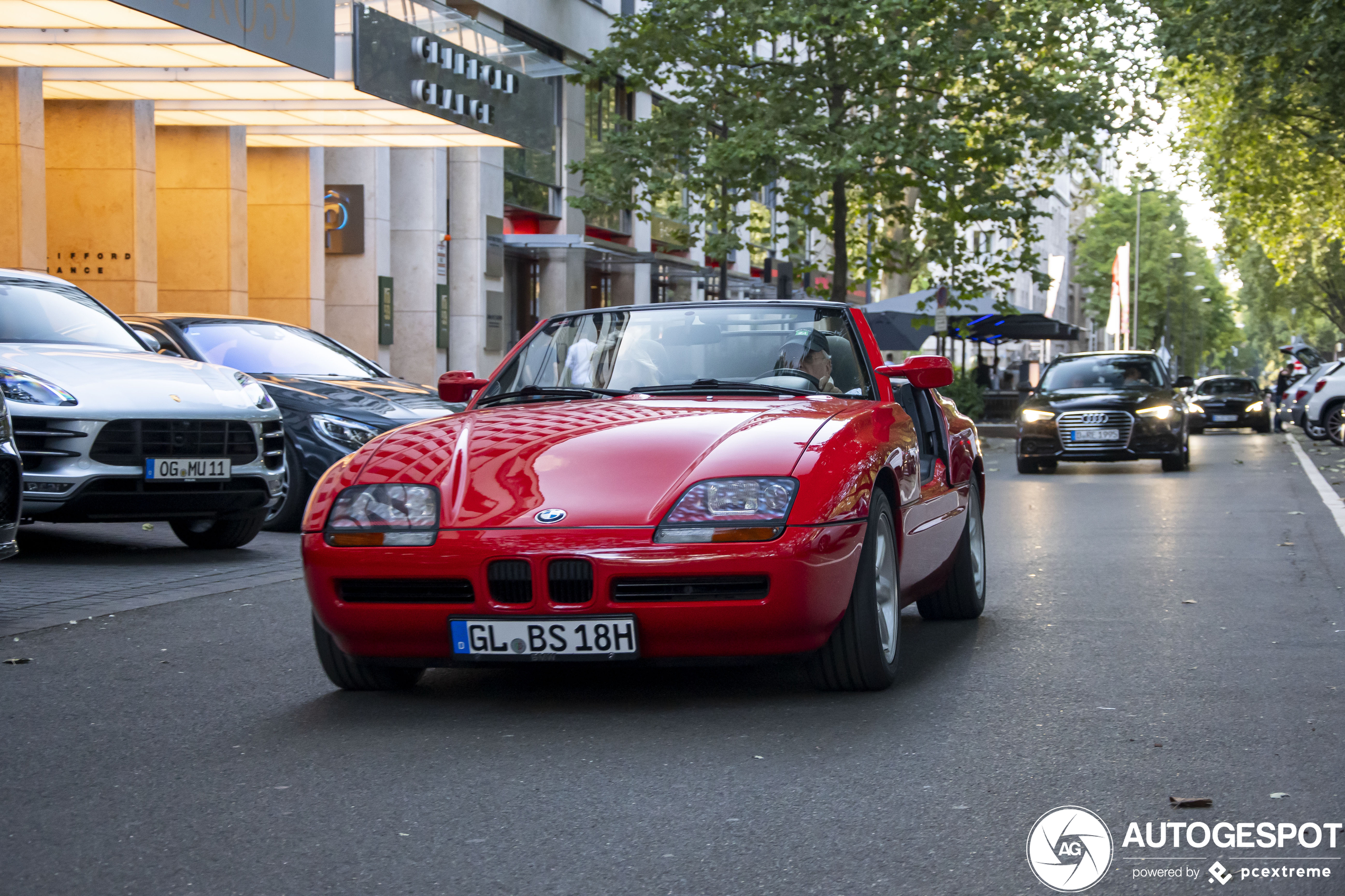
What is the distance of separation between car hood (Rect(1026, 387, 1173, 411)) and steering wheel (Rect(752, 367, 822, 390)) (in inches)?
581

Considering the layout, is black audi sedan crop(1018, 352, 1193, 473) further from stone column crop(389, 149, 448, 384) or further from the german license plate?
the german license plate

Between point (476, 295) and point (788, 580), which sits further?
point (476, 295)

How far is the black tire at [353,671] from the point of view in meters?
5.64

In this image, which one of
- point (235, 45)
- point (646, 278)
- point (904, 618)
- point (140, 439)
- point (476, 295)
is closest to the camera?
point (904, 618)

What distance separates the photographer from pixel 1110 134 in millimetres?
27828

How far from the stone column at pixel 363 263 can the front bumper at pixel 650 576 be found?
73.4 feet

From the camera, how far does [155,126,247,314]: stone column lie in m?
22.6

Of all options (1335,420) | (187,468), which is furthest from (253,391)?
(1335,420)

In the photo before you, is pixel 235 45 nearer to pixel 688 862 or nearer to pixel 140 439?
pixel 140 439

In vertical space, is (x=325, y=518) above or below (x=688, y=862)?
above

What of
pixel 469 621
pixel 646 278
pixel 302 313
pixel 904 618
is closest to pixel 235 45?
pixel 302 313

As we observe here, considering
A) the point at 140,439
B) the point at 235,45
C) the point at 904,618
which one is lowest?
the point at 904,618

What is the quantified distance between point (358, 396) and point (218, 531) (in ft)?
5.60

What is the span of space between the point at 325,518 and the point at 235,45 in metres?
13.3
